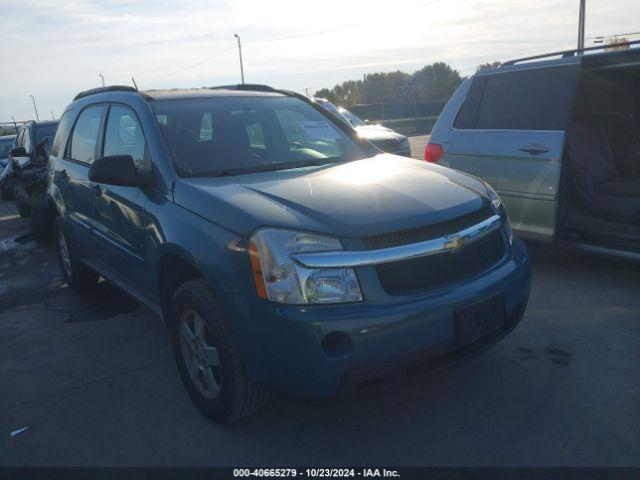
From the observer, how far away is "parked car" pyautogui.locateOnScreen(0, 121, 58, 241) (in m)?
7.51

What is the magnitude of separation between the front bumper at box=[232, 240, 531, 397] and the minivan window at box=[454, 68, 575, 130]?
9.04 ft

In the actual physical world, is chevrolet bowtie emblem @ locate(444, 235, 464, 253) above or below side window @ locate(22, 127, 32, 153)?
below

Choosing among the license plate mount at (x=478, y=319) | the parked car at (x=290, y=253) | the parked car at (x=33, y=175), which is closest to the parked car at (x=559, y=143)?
the parked car at (x=290, y=253)

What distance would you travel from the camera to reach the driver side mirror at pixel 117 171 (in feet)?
10.2

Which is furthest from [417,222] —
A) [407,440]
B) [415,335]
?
[407,440]

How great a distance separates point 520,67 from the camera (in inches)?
194

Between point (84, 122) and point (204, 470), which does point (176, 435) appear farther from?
point (84, 122)

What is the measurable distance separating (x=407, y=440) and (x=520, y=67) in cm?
366

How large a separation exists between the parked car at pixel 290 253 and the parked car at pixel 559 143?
157cm

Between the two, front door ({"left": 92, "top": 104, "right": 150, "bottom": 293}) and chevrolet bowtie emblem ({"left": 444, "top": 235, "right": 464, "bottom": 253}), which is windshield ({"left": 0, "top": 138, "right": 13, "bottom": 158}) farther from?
chevrolet bowtie emblem ({"left": 444, "top": 235, "right": 464, "bottom": 253})

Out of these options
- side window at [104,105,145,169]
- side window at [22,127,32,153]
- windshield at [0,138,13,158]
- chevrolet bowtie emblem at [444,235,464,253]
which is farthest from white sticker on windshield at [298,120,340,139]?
windshield at [0,138,13,158]

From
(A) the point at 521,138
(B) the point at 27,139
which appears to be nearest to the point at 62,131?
(A) the point at 521,138

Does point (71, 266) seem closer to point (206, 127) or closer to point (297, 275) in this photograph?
point (206, 127)

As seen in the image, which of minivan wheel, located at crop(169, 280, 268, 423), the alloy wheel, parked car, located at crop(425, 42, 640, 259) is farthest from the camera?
parked car, located at crop(425, 42, 640, 259)
